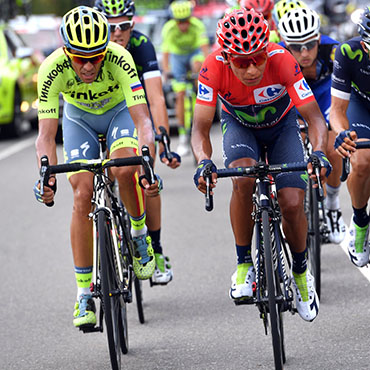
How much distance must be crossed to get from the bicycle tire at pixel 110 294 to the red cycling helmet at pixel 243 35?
124cm

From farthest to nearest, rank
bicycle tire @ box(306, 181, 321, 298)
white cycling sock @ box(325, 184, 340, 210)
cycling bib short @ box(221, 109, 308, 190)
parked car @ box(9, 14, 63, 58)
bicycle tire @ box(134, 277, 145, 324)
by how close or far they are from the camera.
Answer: parked car @ box(9, 14, 63, 58) < white cycling sock @ box(325, 184, 340, 210) < bicycle tire @ box(306, 181, 321, 298) < bicycle tire @ box(134, 277, 145, 324) < cycling bib short @ box(221, 109, 308, 190)

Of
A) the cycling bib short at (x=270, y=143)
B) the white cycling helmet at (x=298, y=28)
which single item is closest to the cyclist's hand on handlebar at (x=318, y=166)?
the cycling bib short at (x=270, y=143)

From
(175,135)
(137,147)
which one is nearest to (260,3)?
(137,147)

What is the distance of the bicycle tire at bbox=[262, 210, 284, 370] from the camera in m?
5.45

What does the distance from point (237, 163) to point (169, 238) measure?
4.15 meters

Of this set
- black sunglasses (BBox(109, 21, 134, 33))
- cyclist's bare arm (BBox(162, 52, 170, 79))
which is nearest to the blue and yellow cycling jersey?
black sunglasses (BBox(109, 21, 134, 33))

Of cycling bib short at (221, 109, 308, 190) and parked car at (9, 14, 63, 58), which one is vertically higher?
cycling bib short at (221, 109, 308, 190)

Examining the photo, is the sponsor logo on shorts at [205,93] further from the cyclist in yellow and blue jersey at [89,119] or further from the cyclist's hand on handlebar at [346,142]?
the cyclist's hand on handlebar at [346,142]

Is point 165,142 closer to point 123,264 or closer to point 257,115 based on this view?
point 257,115

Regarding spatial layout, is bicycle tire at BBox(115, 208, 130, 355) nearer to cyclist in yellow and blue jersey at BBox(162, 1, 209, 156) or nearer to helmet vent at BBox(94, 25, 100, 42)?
helmet vent at BBox(94, 25, 100, 42)

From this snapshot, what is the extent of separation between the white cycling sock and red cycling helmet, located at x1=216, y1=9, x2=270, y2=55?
9.47ft

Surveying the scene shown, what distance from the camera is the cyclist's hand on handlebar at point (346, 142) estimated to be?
237 inches

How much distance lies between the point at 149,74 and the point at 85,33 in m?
1.73

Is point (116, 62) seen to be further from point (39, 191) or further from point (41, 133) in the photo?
point (39, 191)
